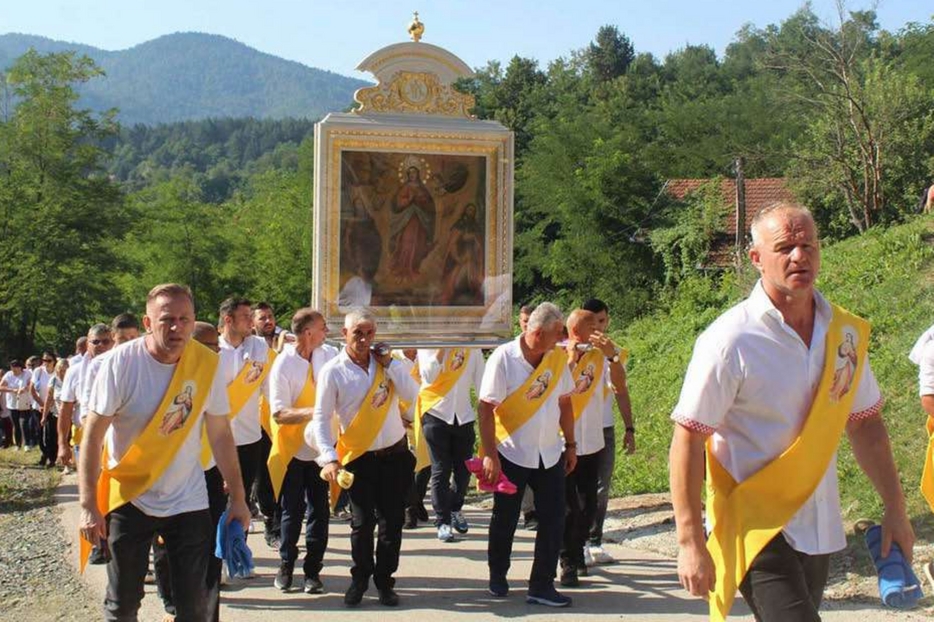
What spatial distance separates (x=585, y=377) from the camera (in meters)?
9.95

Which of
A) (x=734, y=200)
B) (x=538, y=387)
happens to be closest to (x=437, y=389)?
(x=538, y=387)

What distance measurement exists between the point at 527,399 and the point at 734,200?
29.5 metres

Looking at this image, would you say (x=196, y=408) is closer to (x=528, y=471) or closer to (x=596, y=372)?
(x=528, y=471)

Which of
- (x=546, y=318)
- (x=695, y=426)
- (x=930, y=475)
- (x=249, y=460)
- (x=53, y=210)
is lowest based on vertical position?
(x=249, y=460)

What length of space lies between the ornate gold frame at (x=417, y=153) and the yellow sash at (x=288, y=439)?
3.89 m

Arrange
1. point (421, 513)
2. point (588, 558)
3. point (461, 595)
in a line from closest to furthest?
point (461, 595), point (588, 558), point (421, 513)

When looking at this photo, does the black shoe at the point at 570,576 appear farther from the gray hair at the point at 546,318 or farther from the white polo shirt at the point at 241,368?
the white polo shirt at the point at 241,368

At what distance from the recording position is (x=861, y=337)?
4457 mm

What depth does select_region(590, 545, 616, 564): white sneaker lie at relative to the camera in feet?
32.6

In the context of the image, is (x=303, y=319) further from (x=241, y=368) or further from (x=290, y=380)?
(x=241, y=368)

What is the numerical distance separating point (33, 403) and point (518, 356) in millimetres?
18476

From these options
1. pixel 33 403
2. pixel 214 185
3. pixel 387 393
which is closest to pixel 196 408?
pixel 387 393

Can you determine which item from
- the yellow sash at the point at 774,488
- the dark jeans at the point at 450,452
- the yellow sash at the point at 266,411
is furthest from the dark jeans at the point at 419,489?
the yellow sash at the point at 774,488

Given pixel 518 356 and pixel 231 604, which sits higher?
pixel 518 356
